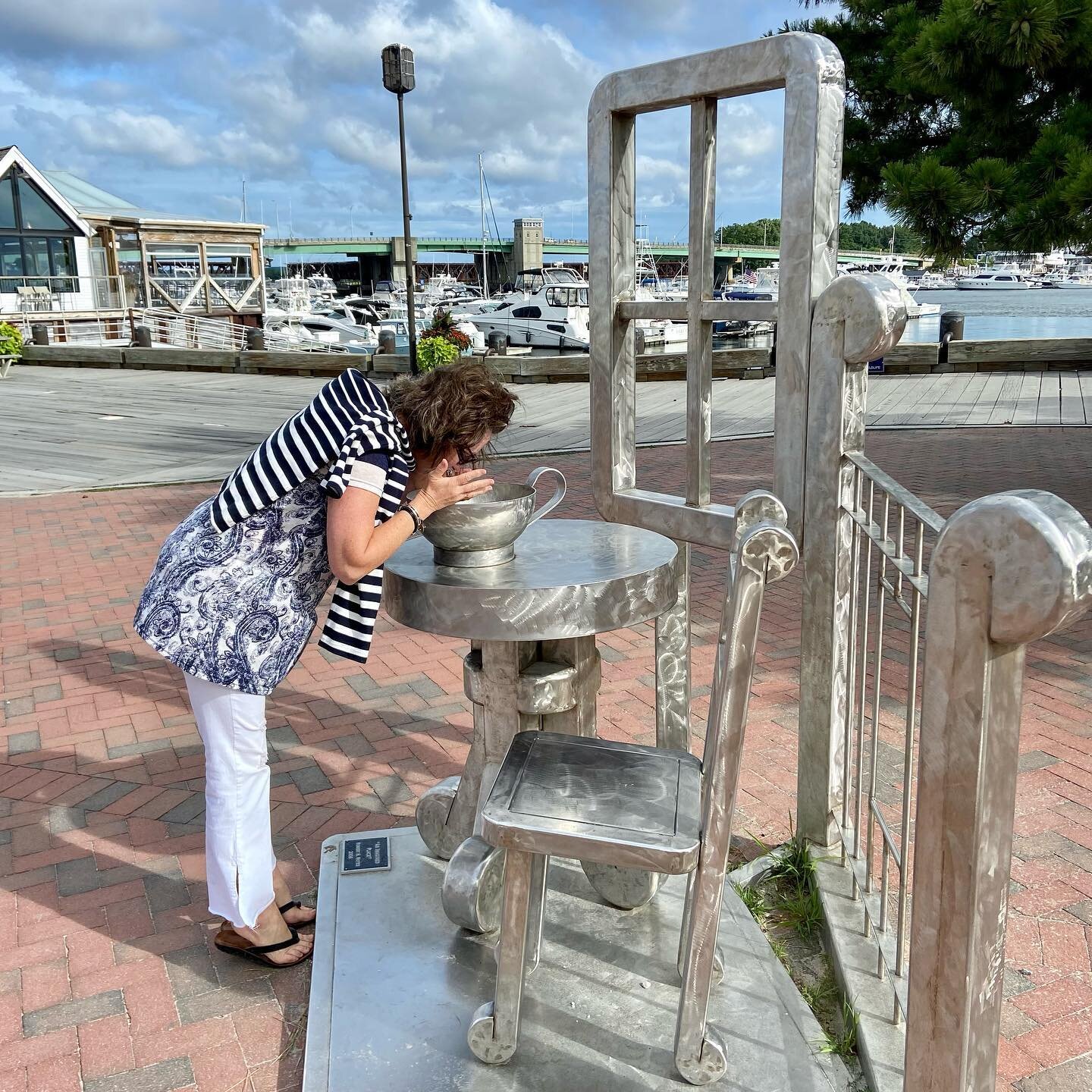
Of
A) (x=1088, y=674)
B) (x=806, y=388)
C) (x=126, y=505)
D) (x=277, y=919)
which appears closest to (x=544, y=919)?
(x=277, y=919)

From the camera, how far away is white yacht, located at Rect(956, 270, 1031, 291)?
290 feet

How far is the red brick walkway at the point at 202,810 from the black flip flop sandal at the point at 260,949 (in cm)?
3

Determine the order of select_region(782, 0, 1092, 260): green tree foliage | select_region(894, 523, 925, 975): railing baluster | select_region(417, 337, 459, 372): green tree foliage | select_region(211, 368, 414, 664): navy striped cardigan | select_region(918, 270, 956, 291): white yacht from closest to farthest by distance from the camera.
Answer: select_region(894, 523, 925, 975): railing baluster
select_region(211, 368, 414, 664): navy striped cardigan
select_region(782, 0, 1092, 260): green tree foliage
select_region(417, 337, 459, 372): green tree foliage
select_region(918, 270, 956, 291): white yacht

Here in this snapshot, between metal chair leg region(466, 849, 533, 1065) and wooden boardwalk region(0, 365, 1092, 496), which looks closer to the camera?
metal chair leg region(466, 849, 533, 1065)

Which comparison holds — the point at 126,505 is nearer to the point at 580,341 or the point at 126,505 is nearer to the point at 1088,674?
the point at 1088,674

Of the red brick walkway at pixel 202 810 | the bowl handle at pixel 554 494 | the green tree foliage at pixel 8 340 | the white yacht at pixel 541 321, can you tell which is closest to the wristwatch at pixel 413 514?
the bowl handle at pixel 554 494

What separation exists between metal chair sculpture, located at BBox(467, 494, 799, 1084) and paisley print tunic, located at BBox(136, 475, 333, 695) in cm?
62

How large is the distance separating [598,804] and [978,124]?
6.28 metres

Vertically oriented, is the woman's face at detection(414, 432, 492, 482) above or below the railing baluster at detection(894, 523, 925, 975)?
above

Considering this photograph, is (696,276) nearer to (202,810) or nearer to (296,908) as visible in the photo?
(296,908)

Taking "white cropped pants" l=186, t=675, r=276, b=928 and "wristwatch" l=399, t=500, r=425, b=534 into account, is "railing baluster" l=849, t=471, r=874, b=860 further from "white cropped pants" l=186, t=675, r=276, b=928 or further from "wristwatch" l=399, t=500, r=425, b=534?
"white cropped pants" l=186, t=675, r=276, b=928

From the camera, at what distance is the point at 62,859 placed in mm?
3182

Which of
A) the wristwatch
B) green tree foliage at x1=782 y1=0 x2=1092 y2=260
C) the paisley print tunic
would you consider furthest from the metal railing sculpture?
green tree foliage at x1=782 y1=0 x2=1092 y2=260

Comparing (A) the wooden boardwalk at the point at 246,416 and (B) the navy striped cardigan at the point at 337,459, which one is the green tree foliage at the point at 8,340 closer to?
(A) the wooden boardwalk at the point at 246,416
